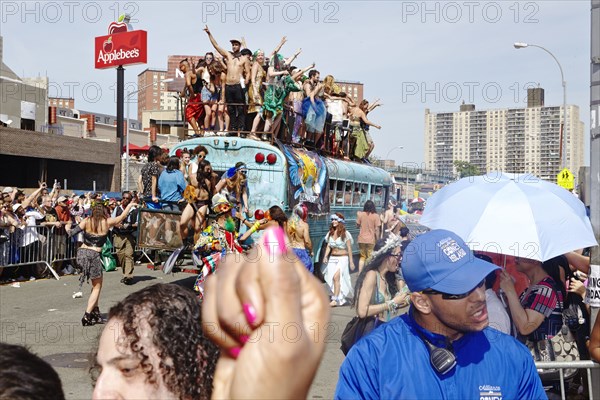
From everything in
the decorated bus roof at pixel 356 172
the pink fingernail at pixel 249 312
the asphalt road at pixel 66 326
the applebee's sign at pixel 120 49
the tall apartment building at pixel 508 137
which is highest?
the applebee's sign at pixel 120 49

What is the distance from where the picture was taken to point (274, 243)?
1049 millimetres

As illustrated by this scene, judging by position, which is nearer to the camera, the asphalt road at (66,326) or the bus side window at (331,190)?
the asphalt road at (66,326)

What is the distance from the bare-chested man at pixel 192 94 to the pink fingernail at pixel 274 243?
1381 centimetres

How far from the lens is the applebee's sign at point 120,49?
47.5 meters

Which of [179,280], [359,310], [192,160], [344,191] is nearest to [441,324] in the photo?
[359,310]

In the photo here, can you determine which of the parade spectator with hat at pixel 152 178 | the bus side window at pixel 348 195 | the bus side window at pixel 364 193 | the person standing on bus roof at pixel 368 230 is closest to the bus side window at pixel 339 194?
the bus side window at pixel 348 195

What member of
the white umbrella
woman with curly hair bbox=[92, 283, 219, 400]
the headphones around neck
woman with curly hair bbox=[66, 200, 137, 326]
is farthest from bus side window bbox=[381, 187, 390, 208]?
woman with curly hair bbox=[92, 283, 219, 400]

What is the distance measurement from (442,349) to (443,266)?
349mm

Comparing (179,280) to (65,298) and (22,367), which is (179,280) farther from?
(22,367)

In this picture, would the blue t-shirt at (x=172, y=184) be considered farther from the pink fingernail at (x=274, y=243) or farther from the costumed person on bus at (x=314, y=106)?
the pink fingernail at (x=274, y=243)

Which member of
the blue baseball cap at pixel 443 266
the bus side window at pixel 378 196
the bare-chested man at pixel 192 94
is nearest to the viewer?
the blue baseball cap at pixel 443 266

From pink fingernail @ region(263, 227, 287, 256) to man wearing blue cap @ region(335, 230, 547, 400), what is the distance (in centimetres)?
193

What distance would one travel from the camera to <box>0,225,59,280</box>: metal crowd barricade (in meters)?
14.4

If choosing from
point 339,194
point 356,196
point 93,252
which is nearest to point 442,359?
point 93,252
